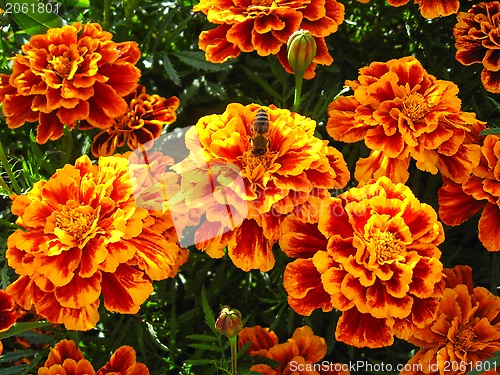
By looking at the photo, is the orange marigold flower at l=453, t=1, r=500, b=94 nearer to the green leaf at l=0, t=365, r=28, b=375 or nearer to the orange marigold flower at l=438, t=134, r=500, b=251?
the orange marigold flower at l=438, t=134, r=500, b=251

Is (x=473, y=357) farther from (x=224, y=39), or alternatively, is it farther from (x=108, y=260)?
(x=224, y=39)

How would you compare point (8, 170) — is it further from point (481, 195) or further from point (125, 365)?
point (481, 195)

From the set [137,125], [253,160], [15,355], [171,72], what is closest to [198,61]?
[171,72]

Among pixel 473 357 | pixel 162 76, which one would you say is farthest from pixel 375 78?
pixel 162 76

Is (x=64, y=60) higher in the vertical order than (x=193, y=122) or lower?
higher

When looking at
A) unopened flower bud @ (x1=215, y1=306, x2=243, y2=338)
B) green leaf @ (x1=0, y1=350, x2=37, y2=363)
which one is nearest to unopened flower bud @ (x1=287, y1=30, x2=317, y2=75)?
unopened flower bud @ (x1=215, y1=306, x2=243, y2=338)

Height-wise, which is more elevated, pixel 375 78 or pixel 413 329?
pixel 375 78

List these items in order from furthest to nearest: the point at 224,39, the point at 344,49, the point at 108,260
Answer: the point at 344,49 < the point at 224,39 < the point at 108,260
